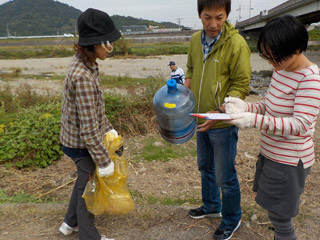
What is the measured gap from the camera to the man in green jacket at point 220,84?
198cm

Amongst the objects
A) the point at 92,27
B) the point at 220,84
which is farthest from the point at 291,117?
the point at 92,27

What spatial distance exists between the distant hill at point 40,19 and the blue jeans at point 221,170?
362 feet

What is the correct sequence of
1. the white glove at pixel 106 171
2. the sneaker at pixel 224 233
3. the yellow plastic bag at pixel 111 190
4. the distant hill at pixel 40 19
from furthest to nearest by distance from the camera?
the distant hill at pixel 40 19
the sneaker at pixel 224 233
the yellow plastic bag at pixel 111 190
the white glove at pixel 106 171

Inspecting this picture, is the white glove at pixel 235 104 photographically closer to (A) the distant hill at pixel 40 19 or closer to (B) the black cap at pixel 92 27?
(B) the black cap at pixel 92 27

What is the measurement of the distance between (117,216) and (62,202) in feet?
2.52

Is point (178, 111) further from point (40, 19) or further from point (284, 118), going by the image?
point (40, 19)

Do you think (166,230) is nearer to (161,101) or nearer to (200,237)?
(200,237)

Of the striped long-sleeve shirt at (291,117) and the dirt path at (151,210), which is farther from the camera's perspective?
the dirt path at (151,210)

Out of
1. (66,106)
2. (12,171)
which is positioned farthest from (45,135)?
(66,106)

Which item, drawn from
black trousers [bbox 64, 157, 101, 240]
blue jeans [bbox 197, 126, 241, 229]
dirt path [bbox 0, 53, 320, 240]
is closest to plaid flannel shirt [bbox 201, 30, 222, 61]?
blue jeans [bbox 197, 126, 241, 229]

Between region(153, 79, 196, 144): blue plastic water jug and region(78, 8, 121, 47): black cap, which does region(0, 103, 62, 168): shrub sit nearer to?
region(153, 79, 196, 144): blue plastic water jug

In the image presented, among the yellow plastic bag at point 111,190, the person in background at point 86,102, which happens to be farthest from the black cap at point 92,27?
the yellow plastic bag at point 111,190

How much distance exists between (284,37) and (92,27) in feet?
3.97

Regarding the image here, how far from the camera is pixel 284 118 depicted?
Result: 5.16ft
